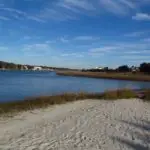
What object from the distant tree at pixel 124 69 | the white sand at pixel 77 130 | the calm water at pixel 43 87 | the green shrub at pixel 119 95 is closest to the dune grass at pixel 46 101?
the green shrub at pixel 119 95

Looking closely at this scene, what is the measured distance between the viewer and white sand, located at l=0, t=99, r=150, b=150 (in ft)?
24.1

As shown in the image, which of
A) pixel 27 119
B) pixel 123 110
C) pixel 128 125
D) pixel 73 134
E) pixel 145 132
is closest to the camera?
pixel 73 134

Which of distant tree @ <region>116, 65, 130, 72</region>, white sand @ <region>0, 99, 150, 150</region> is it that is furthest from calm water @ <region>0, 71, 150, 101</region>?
distant tree @ <region>116, 65, 130, 72</region>

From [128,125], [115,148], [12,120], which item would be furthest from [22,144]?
[128,125]

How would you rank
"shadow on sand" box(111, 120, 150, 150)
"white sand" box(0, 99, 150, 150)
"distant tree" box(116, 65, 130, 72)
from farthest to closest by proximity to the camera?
"distant tree" box(116, 65, 130, 72) → "shadow on sand" box(111, 120, 150, 150) → "white sand" box(0, 99, 150, 150)

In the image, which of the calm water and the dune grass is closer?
the dune grass

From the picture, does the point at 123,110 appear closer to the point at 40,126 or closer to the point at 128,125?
the point at 128,125

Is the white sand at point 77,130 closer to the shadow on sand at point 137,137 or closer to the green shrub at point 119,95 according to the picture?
the shadow on sand at point 137,137

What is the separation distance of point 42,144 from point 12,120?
3549 mm

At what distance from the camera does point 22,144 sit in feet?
23.6

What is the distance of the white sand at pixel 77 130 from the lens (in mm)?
7332

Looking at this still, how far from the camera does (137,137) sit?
844 cm

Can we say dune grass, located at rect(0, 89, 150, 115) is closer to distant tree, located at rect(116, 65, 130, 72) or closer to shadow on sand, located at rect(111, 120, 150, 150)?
shadow on sand, located at rect(111, 120, 150, 150)

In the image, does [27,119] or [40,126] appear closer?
→ [40,126]
